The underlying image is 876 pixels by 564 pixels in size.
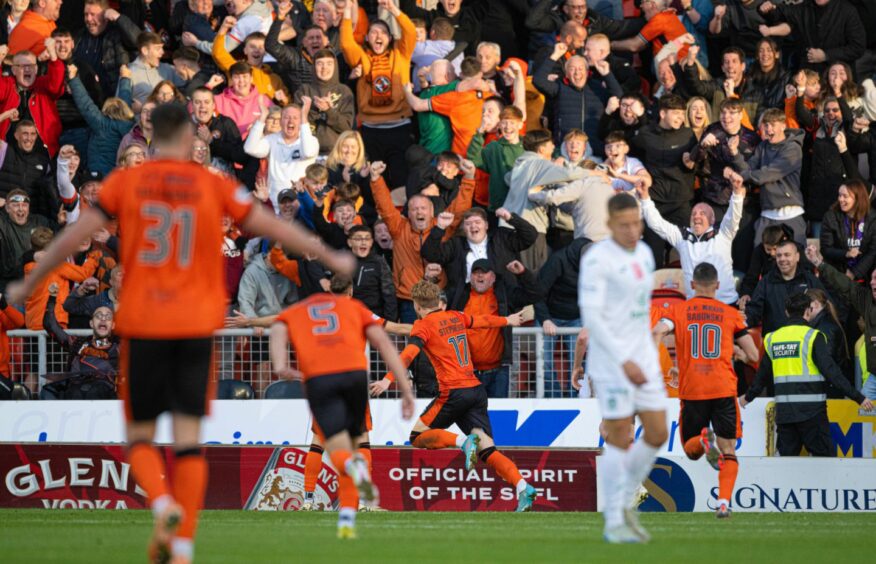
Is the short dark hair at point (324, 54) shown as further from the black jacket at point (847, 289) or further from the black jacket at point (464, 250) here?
the black jacket at point (847, 289)

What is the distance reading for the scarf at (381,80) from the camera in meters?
19.3

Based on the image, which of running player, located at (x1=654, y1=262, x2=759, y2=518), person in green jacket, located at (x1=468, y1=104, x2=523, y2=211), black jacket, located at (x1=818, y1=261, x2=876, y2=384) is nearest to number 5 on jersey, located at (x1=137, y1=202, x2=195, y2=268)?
running player, located at (x1=654, y1=262, x2=759, y2=518)

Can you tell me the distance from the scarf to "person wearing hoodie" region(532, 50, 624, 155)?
1951 millimetres

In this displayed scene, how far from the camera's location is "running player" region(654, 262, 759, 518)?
13.1 metres

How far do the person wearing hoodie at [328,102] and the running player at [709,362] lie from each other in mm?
7060

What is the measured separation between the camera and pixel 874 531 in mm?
11242

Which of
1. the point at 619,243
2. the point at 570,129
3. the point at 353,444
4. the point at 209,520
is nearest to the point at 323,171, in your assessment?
the point at 570,129

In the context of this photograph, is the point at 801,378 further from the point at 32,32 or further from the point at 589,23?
the point at 32,32

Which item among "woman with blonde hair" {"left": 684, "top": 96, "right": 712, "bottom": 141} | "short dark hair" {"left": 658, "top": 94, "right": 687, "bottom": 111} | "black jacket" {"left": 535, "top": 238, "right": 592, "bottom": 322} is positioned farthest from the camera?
"woman with blonde hair" {"left": 684, "top": 96, "right": 712, "bottom": 141}

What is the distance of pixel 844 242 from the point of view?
1725 centimetres

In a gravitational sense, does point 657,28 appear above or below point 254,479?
above

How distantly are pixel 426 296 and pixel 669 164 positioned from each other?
492 cm

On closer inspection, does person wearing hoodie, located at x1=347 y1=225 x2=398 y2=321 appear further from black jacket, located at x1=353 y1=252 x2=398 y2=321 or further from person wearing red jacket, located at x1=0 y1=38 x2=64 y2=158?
person wearing red jacket, located at x1=0 y1=38 x2=64 y2=158

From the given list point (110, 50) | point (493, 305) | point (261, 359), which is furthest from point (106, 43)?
point (493, 305)
